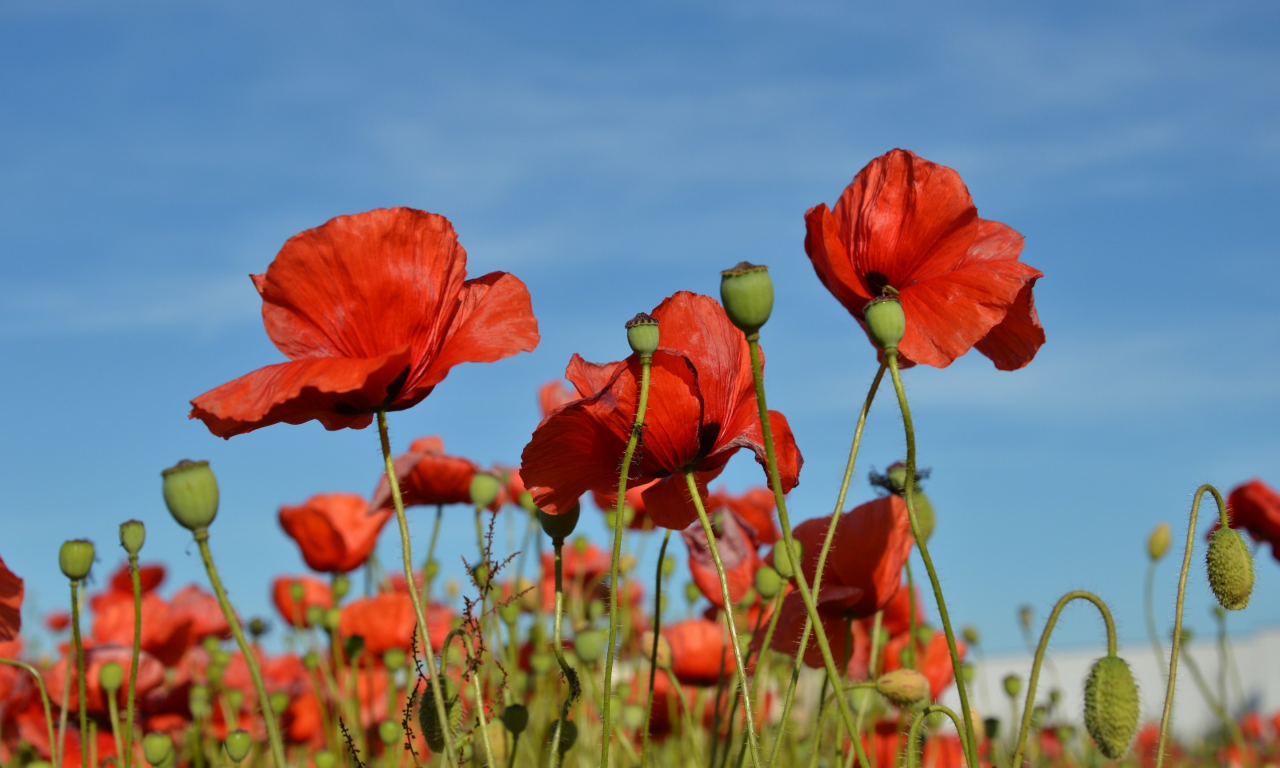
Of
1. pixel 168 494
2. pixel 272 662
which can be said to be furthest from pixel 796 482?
pixel 272 662

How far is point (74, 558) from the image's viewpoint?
1489 mm

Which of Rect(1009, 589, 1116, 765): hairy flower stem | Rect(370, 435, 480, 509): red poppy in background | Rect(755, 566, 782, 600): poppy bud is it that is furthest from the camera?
Rect(370, 435, 480, 509): red poppy in background

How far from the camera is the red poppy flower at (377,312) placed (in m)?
1.21

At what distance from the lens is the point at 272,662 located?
336cm

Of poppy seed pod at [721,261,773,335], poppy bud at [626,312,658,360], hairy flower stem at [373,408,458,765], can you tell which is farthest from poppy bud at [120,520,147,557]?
poppy seed pod at [721,261,773,335]

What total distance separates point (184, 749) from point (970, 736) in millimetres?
2388

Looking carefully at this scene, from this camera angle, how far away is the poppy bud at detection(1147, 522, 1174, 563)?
254 centimetres

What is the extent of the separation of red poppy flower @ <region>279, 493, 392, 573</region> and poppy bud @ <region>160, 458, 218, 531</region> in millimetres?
1958

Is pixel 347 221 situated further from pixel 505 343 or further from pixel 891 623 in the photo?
pixel 891 623

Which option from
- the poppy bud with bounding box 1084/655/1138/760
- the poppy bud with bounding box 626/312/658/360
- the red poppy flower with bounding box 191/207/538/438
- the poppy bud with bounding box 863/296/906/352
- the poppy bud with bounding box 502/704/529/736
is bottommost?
the poppy bud with bounding box 1084/655/1138/760

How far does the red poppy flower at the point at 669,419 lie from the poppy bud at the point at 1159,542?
1.53 metres

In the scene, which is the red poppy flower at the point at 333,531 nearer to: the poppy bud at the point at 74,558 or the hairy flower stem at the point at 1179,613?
the poppy bud at the point at 74,558

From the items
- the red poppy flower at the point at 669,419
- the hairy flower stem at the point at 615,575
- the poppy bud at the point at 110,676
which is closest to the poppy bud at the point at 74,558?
the poppy bud at the point at 110,676

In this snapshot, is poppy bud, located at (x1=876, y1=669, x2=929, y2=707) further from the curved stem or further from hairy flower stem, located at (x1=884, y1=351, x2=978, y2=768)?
the curved stem
